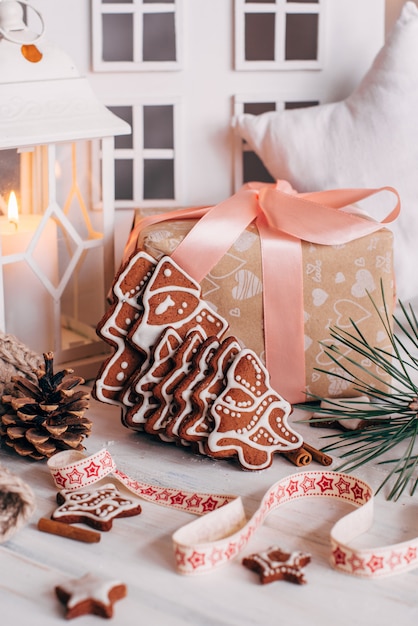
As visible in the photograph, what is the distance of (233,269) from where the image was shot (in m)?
0.91

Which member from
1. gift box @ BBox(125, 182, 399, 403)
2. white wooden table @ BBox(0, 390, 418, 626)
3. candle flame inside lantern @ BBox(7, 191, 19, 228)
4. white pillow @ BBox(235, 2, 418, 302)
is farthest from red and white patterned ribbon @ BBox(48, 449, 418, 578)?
white pillow @ BBox(235, 2, 418, 302)

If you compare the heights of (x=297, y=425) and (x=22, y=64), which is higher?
(x=22, y=64)

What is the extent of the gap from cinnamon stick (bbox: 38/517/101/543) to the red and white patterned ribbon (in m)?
0.07

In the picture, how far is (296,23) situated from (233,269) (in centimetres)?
45

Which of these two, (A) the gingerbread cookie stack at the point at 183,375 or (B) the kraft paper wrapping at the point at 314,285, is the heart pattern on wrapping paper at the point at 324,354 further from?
(A) the gingerbread cookie stack at the point at 183,375

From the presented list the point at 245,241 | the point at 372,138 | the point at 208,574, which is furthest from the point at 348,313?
the point at 208,574

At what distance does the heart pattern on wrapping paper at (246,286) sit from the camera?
0.91 meters

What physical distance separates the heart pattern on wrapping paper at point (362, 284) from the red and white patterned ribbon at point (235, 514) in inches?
9.2

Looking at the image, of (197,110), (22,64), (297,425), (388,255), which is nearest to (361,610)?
(297,425)

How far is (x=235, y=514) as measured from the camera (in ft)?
2.26

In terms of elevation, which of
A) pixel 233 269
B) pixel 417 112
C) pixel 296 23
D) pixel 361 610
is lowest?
pixel 361 610

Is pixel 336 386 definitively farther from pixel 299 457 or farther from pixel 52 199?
pixel 52 199

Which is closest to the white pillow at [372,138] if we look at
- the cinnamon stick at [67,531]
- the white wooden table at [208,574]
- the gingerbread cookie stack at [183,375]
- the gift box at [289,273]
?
the gift box at [289,273]

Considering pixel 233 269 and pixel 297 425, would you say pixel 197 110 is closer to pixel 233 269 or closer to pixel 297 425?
pixel 233 269
